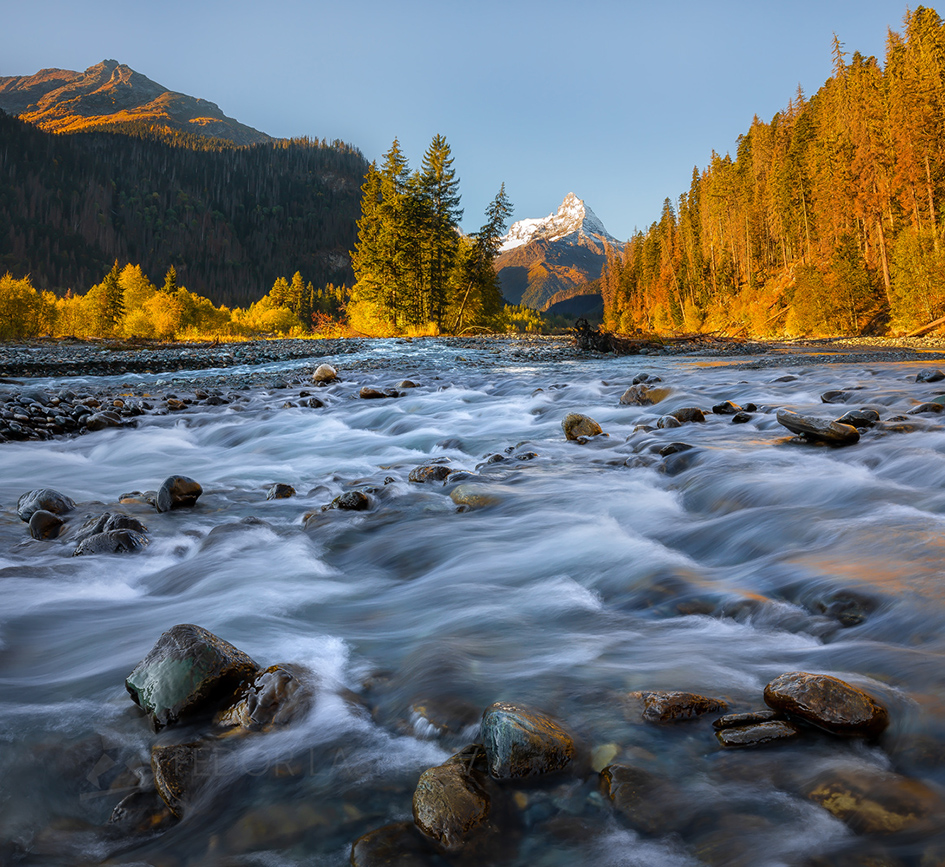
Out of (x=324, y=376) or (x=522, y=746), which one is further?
(x=324, y=376)

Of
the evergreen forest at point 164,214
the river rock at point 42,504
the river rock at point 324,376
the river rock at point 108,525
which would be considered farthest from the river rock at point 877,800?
the evergreen forest at point 164,214

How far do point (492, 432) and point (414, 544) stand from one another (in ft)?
13.7

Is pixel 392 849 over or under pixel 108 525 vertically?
under

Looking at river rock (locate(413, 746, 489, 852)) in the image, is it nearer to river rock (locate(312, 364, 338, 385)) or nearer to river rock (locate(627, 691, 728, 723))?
river rock (locate(627, 691, 728, 723))

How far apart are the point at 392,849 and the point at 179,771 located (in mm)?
636

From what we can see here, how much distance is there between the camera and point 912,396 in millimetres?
7137

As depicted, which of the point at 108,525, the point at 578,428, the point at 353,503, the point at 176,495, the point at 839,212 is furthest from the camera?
the point at 839,212

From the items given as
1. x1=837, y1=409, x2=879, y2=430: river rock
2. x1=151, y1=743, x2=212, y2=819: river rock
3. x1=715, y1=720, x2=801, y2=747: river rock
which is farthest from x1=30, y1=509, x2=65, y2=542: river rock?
x1=837, y1=409, x2=879, y2=430: river rock

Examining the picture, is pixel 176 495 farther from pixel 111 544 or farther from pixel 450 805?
pixel 450 805

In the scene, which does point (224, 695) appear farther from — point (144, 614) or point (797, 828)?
point (797, 828)

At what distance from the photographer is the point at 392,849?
1304 mm

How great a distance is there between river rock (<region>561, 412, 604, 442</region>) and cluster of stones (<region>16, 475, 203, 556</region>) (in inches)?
146

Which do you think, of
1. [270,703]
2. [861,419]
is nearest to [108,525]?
[270,703]

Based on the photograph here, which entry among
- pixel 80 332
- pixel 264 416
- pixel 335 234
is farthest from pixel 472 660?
pixel 335 234
